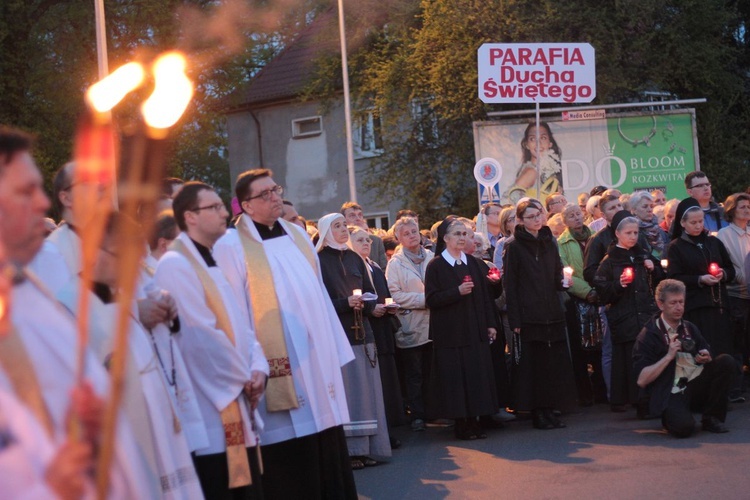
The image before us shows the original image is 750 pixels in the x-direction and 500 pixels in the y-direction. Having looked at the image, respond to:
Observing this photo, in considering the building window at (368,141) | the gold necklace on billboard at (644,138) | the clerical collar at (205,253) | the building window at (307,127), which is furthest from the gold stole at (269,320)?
the building window at (307,127)

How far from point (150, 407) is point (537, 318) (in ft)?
21.4

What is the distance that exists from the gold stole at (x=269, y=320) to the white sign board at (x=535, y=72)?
51.3 ft

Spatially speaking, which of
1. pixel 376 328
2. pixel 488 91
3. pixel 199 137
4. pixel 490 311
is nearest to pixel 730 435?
pixel 490 311

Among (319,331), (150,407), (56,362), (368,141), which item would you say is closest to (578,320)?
(319,331)

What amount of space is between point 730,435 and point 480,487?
2.53 m

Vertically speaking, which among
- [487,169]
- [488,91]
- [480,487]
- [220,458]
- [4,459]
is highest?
[488,91]

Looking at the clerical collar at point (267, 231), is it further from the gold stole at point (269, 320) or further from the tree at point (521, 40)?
the tree at point (521, 40)

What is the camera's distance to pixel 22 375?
2.24 m

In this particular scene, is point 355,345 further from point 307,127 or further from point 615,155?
point 307,127

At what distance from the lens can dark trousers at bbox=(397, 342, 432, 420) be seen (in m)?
11.4

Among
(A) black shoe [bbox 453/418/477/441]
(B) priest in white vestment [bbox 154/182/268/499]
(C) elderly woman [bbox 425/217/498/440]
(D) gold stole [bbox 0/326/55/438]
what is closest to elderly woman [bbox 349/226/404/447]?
(C) elderly woman [bbox 425/217/498/440]

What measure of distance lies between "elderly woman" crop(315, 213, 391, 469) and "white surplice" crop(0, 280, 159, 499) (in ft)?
21.8

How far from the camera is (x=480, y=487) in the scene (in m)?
8.01

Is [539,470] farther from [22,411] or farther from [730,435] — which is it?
[22,411]
